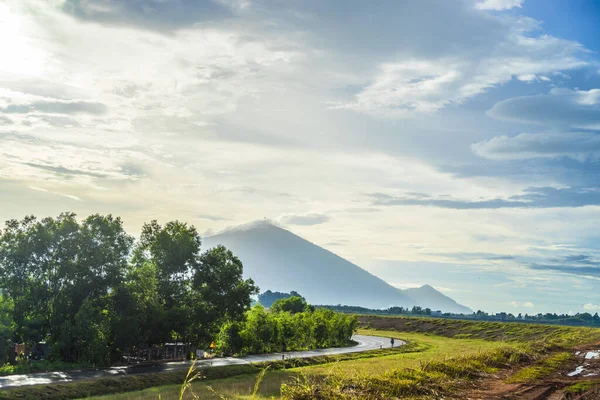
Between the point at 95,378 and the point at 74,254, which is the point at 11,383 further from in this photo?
the point at 74,254

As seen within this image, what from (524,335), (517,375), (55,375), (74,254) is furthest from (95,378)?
(524,335)

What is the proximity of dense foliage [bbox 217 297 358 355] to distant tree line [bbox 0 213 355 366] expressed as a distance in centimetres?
376

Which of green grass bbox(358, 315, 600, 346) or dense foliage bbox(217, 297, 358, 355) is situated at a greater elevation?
dense foliage bbox(217, 297, 358, 355)

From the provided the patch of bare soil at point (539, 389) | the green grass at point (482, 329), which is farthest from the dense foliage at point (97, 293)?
the green grass at point (482, 329)

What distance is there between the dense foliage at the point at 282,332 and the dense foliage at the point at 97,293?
703 centimetres

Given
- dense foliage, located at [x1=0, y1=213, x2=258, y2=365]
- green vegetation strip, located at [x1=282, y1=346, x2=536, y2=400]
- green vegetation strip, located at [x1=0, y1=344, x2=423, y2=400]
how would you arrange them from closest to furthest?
green vegetation strip, located at [x1=282, y1=346, x2=536, y2=400], green vegetation strip, located at [x1=0, y1=344, x2=423, y2=400], dense foliage, located at [x1=0, y1=213, x2=258, y2=365]

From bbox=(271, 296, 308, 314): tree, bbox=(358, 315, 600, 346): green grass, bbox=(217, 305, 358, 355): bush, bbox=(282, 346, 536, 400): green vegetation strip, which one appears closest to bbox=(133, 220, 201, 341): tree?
bbox=(217, 305, 358, 355): bush

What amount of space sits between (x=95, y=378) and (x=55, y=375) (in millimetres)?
4598

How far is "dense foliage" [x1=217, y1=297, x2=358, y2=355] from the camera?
7275 cm

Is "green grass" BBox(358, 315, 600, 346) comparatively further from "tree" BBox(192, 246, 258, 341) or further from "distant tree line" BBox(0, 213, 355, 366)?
"distant tree line" BBox(0, 213, 355, 366)

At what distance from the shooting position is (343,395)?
73.3 ft

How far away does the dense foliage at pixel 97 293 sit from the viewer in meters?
51.3

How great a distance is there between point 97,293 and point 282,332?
120 feet

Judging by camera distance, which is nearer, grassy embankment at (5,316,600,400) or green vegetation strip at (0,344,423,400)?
grassy embankment at (5,316,600,400)
